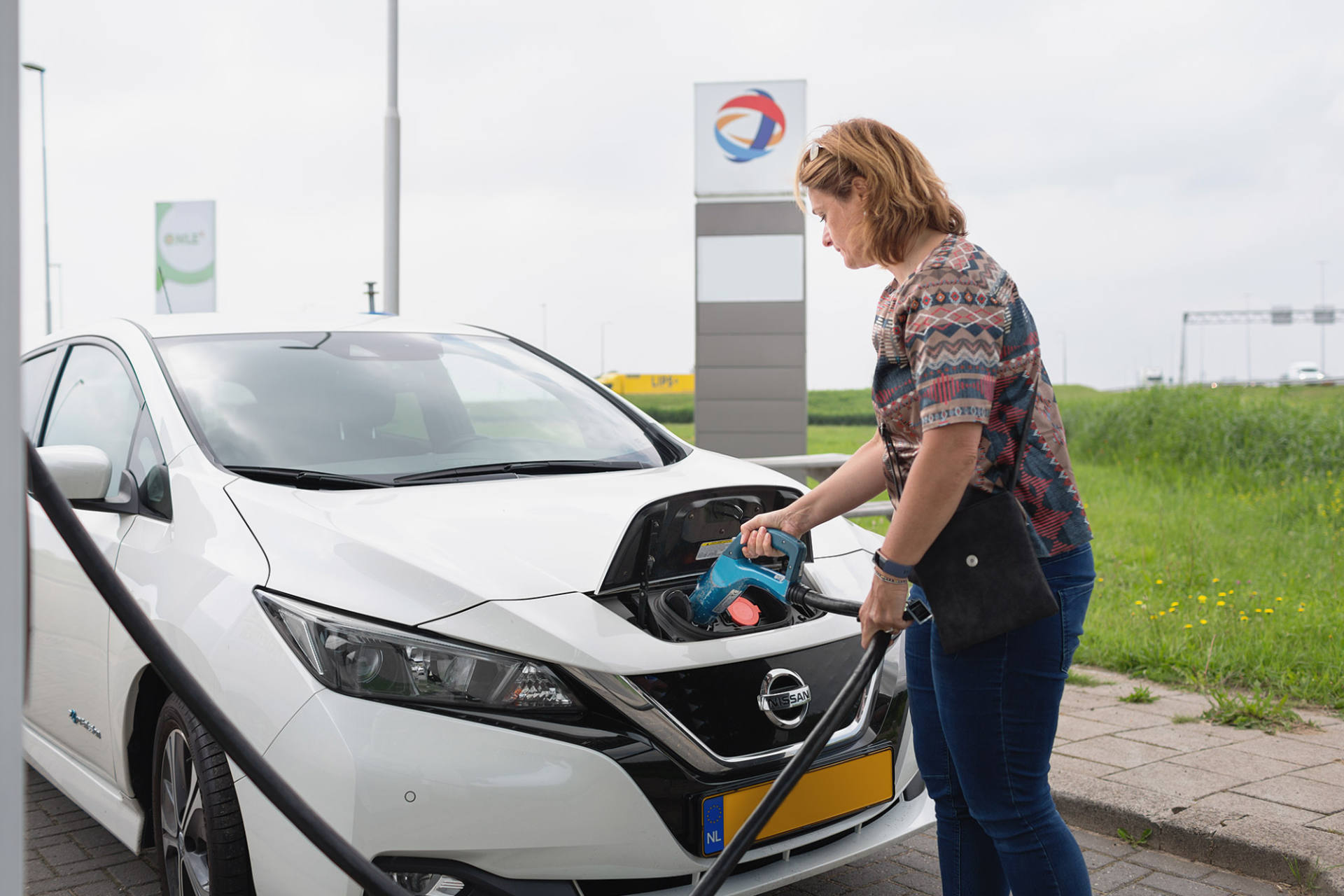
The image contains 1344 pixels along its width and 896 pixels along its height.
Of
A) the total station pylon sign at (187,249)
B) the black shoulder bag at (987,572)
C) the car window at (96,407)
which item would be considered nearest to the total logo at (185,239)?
the total station pylon sign at (187,249)

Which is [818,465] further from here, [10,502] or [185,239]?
[185,239]

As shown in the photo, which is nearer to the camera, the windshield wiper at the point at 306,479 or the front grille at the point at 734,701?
the front grille at the point at 734,701

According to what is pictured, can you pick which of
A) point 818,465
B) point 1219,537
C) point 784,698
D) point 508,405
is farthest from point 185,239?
point 784,698

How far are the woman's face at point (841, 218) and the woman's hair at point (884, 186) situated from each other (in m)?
0.01

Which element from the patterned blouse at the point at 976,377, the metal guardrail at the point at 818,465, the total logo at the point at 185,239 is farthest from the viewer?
the total logo at the point at 185,239

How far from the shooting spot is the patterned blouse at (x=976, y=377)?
192 cm

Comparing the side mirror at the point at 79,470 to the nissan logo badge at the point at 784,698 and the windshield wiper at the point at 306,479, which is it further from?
the nissan logo badge at the point at 784,698

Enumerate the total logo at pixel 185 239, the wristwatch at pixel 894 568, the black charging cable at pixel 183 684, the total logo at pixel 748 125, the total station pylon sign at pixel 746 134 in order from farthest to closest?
1. the total logo at pixel 185 239
2. the total logo at pixel 748 125
3. the total station pylon sign at pixel 746 134
4. the wristwatch at pixel 894 568
5. the black charging cable at pixel 183 684

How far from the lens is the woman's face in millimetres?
2148

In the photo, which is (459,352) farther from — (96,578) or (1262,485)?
(1262,485)

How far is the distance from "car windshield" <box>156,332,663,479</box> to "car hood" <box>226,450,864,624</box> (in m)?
0.22

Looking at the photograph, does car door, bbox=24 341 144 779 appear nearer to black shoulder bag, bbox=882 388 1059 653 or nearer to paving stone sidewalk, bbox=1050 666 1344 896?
black shoulder bag, bbox=882 388 1059 653

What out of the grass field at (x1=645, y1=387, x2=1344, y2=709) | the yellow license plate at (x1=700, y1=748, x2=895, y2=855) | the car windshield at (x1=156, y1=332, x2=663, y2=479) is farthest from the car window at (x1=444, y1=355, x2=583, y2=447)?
the grass field at (x1=645, y1=387, x2=1344, y2=709)

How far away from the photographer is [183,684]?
1.43 metres
